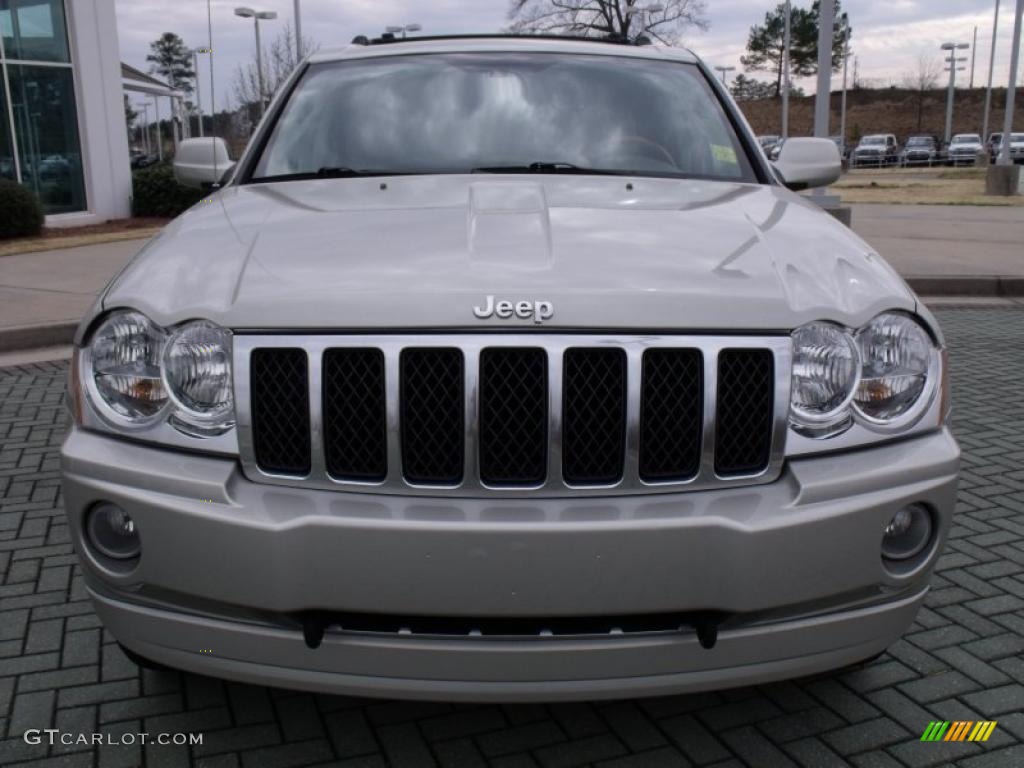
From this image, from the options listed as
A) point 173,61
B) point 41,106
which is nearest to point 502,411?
point 41,106

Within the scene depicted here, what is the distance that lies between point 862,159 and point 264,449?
5797cm

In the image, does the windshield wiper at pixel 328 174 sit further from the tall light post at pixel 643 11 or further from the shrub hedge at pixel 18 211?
the tall light post at pixel 643 11

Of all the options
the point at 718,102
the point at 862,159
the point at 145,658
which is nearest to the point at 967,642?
the point at 718,102

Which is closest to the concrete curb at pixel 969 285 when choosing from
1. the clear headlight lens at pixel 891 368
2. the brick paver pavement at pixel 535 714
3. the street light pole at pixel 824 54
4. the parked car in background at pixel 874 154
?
the street light pole at pixel 824 54

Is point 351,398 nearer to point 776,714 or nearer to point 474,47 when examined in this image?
point 776,714

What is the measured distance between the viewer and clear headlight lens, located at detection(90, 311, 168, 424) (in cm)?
227

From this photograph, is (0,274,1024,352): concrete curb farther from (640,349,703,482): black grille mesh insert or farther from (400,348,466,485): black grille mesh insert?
(400,348,466,485): black grille mesh insert

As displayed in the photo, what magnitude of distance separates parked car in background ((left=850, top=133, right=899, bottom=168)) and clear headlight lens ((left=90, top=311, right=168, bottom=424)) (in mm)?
56407

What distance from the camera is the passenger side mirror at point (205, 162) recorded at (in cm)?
416

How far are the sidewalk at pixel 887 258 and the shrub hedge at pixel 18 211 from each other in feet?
7.47

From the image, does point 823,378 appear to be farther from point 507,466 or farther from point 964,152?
point 964,152

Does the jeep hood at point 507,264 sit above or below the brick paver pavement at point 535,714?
Result: above

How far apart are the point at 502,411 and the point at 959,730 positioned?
1.51 m

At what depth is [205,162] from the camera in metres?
4.17
